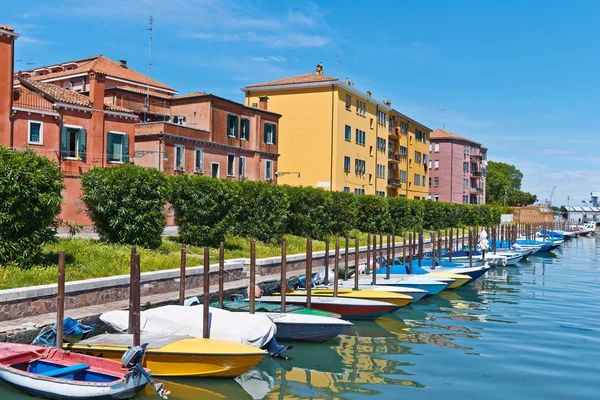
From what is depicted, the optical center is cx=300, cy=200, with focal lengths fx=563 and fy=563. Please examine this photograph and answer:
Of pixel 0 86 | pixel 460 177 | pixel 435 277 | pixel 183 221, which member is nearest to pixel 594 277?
pixel 435 277

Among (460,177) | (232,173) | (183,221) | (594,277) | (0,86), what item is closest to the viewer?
(183,221)

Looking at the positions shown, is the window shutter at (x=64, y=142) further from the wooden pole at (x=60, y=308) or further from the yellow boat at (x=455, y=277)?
the wooden pole at (x=60, y=308)

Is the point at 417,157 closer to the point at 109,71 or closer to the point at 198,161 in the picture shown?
the point at 109,71

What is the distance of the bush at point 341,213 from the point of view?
33.8 meters

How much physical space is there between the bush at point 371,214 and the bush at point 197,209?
1728cm

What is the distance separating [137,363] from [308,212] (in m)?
21.1

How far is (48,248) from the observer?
17.0 metres

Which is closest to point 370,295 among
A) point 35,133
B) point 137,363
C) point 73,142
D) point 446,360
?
point 446,360

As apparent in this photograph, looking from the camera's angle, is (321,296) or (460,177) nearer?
(321,296)

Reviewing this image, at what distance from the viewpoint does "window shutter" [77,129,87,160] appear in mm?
32594

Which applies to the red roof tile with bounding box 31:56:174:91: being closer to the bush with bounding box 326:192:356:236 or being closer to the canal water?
the bush with bounding box 326:192:356:236

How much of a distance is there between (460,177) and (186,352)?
8406 cm

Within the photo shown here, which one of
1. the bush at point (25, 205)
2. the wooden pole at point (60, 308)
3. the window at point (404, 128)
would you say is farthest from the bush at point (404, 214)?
the wooden pole at point (60, 308)

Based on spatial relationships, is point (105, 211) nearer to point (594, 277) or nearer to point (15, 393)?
point (15, 393)
